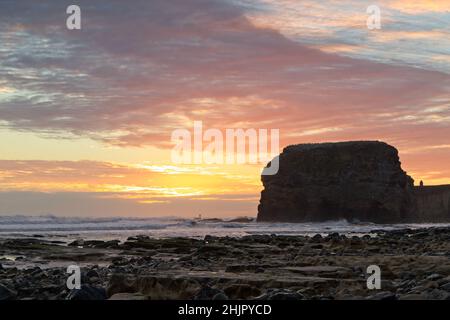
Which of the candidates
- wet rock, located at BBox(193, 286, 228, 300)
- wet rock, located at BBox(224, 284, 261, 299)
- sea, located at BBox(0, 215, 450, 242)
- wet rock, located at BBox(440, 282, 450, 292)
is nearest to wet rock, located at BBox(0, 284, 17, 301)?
wet rock, located at BBox(193, 286, 228, 300)

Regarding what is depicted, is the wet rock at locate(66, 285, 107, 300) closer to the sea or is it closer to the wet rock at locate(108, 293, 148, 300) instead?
the wet rock at locate(108, 293, 148, 300)

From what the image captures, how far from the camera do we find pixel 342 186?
3898 inches

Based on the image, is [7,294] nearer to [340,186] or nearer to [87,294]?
[87,294]

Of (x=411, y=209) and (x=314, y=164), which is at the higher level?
(x=314, y=164)

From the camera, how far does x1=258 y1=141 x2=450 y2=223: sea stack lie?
97.0 m

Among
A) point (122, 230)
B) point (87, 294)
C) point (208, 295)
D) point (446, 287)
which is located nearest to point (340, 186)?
point (122, 230)

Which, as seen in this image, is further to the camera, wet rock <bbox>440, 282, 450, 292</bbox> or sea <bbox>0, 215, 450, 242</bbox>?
sea <bbox>0, 215, 450, 242</bbox>

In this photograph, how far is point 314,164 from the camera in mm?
101375

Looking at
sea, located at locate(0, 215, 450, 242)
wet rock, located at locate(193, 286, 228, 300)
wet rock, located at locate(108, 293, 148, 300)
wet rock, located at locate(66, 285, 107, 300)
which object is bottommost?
sea, located at locate(0, 215, 450, 242)

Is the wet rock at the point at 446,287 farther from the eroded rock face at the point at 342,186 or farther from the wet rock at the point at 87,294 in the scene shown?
the eroded rock face at the point at 342,186

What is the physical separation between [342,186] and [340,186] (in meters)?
0.32
